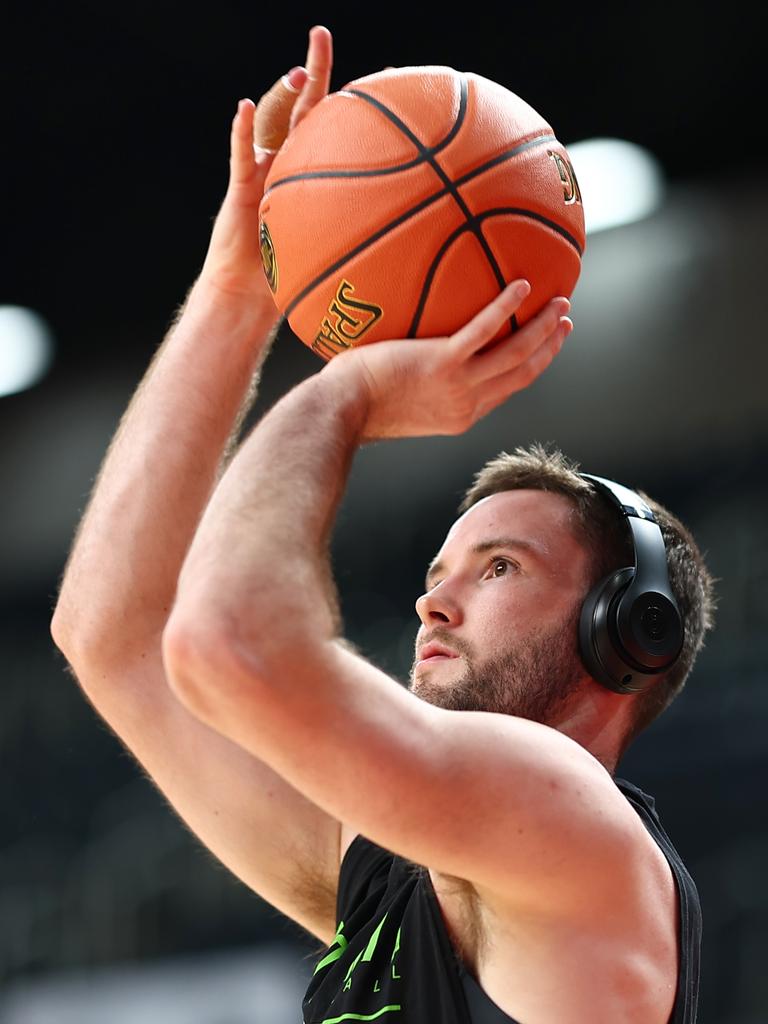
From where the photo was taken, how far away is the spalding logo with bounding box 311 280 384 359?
2215mm

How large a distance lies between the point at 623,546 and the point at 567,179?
2.49 feet

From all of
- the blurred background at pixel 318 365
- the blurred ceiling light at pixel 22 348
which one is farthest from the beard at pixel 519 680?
the blurred ceiling light at pixel 22 348

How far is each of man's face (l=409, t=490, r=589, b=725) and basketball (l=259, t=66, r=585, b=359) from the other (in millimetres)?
543

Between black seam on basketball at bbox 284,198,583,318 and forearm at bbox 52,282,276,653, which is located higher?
black seam on basketball at bbox 284,198,583,318

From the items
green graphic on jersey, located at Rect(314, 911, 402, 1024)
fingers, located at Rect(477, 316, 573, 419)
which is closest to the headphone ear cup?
fingers, located at Rect(477, 316, 573, 419)

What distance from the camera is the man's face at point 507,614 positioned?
2.42m

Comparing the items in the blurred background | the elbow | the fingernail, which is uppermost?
the fingernail

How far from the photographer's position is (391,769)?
184cm

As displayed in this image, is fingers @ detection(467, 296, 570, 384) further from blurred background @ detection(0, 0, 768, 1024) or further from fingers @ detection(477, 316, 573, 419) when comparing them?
blurred background @ detection(0, 0, 768, 1024)

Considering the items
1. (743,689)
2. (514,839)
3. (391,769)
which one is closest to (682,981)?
(514,839)

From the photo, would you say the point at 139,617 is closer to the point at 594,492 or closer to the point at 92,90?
the point at 594,492

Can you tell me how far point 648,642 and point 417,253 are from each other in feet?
2.75

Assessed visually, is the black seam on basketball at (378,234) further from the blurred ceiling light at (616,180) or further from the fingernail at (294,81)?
the blurred ceiling light at (616,180)

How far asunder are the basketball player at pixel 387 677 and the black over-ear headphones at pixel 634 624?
0.01 m
